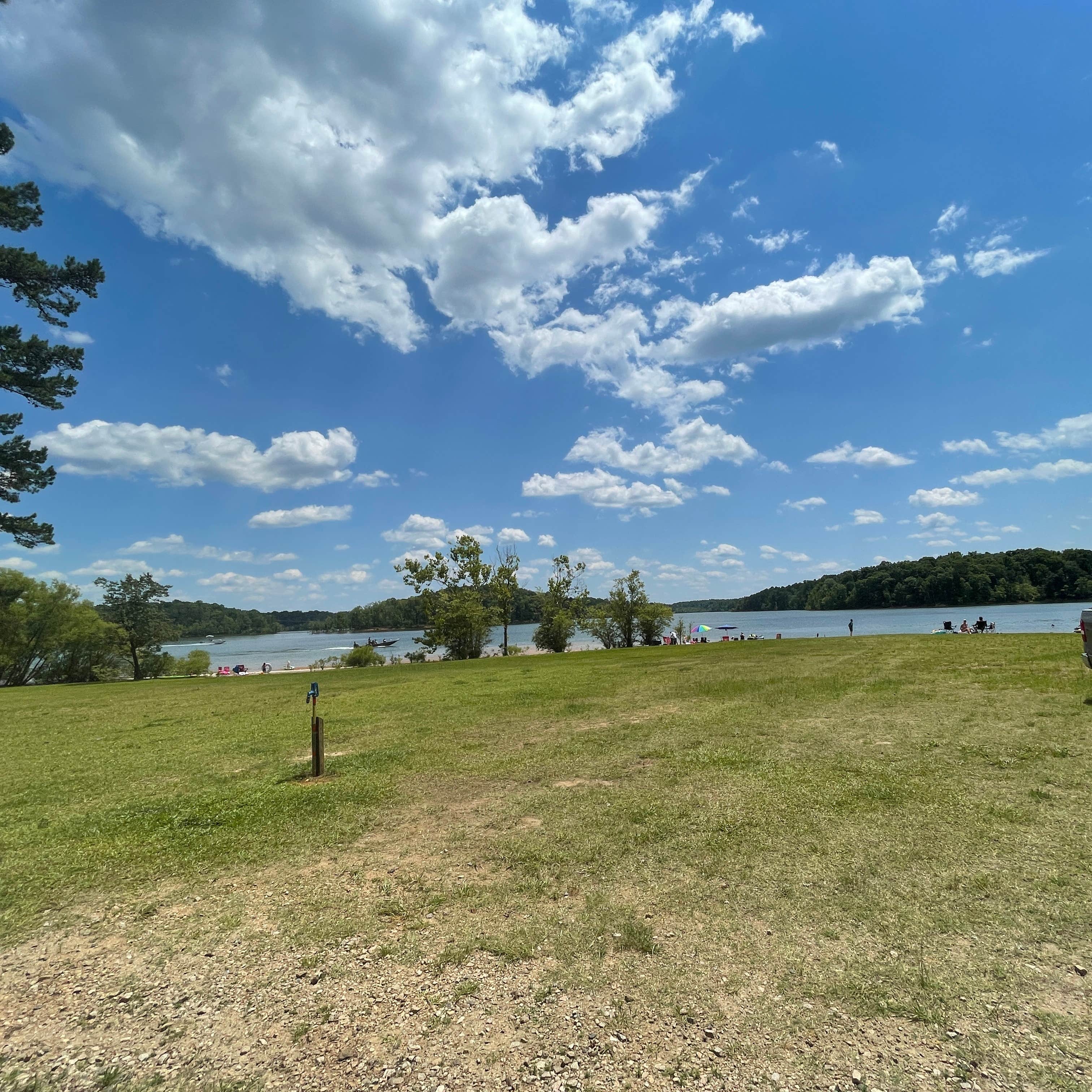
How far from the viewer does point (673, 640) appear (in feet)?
167

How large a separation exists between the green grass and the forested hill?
118 metres

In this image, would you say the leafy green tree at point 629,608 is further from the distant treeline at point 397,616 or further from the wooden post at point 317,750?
the wooden post at point 317,750

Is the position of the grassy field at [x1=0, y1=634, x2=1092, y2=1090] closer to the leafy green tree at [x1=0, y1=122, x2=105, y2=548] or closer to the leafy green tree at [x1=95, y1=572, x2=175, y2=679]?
the leafy green tree at [x1=0, y1=122, x2=105, y2=548]

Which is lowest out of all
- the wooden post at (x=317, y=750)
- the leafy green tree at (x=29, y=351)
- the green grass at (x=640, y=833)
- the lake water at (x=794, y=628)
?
the lake water at (x=794, y=628)

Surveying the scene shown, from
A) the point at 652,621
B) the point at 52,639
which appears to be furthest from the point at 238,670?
the point at 652,621

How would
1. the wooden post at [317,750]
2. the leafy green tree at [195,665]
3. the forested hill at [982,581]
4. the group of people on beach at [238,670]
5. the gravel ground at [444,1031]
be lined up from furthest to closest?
the forested hill at [982,581] → the group of people on beach at [238,670] → the leafy green tree at [195,665] → the wooden post at [317,750] → the gravel ground at [444,1031]

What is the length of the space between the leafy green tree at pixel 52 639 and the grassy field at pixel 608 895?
132ft

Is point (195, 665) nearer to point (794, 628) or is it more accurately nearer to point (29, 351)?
point (29, 351)

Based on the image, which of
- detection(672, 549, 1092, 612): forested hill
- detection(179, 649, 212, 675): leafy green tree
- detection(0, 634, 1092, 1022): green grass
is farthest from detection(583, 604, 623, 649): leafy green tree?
detection(672, 549, 1092, 612): forested hill

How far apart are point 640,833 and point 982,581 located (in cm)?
12853

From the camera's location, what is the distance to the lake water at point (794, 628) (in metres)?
55.1

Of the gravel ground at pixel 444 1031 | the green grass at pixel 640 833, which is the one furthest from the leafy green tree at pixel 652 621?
the gravel ground at pixel 444 1031

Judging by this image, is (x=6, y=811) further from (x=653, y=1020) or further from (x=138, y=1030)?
(x=653, y=1020)

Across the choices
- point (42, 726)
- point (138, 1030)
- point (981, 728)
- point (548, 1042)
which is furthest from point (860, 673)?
point (42, 726)
